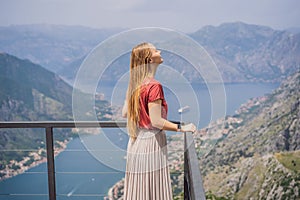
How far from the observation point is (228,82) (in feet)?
18.9

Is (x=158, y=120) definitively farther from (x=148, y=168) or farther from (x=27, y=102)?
(x=27, y=102)

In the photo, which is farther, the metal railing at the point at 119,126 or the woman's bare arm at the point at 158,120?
the woman's bare arm at the point at 158,120

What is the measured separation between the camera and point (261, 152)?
24.0 ft

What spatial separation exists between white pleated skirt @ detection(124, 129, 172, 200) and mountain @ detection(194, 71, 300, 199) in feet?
15.5

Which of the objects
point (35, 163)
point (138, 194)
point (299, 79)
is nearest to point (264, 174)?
point (299, 79)

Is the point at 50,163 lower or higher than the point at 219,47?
lower

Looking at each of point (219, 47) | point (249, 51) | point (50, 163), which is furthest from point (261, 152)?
point (50, 163)

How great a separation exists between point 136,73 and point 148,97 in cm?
11

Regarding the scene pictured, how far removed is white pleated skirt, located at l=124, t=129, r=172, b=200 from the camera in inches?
57.7

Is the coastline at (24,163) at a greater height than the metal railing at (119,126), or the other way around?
the metal railing at (119,126)

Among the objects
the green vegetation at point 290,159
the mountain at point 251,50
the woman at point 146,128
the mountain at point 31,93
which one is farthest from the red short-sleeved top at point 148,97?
the green vegetation at point 290,159

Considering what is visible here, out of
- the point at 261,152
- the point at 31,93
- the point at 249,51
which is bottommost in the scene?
the point at 261,152

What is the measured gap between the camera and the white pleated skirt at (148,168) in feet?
4.81

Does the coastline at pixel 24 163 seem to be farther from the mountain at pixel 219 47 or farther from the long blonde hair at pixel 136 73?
the long blonde hair at pixel 136 73
